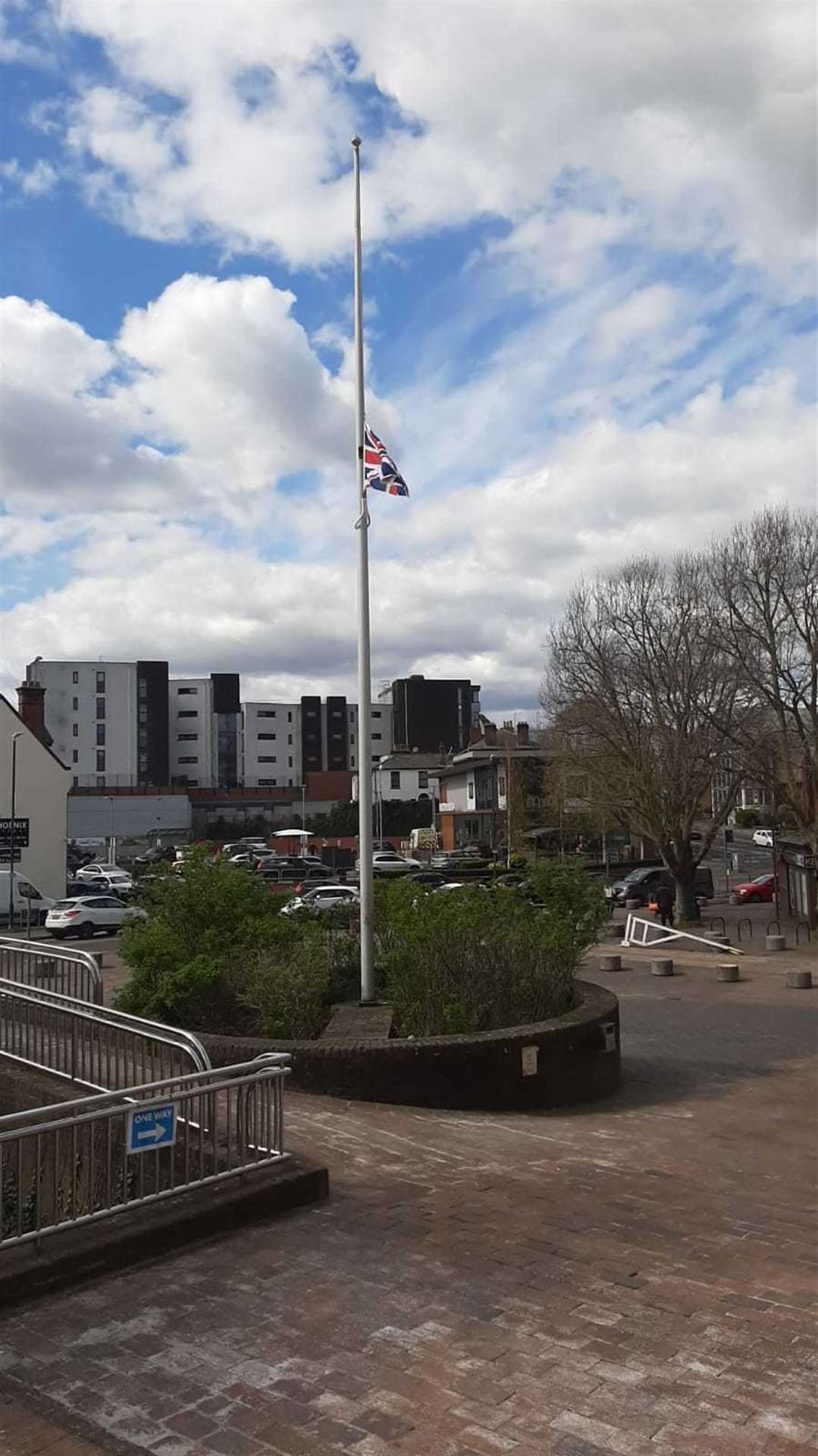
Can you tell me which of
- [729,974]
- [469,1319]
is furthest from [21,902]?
[469,1319]

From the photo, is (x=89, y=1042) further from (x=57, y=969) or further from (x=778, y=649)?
(x=778, y=649)

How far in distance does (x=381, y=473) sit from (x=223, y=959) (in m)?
6.56

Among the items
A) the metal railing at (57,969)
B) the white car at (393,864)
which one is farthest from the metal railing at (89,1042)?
the white car at (393,864)

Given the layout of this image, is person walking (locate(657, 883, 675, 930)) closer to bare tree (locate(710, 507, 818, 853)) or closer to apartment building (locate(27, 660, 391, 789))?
bare tree (locate(710, 507, 818, 853))

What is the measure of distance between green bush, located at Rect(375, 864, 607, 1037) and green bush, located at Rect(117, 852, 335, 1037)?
1.01 meters

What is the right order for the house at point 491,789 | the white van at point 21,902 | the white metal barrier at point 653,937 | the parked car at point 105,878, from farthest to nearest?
the house at point 491,789 → the parked car at point 105,878 → the white van at point 21,902 → the white metal barrier at point 653,937

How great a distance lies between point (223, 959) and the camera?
13.5 metres

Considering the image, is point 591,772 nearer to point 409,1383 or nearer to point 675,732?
point 675,732

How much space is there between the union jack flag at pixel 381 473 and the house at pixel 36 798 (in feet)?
123

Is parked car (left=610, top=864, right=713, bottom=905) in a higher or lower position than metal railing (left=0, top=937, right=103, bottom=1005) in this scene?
lower

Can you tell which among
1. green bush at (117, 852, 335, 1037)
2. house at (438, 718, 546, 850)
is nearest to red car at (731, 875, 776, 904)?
house at (438, 718, 546, 850)

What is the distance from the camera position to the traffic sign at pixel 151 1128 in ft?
21.6

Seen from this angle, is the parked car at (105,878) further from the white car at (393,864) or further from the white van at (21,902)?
the white car at (393,864)

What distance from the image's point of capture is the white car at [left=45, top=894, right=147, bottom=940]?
119 feet
